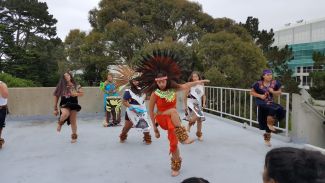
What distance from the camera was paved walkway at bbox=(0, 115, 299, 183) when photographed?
4.22 m

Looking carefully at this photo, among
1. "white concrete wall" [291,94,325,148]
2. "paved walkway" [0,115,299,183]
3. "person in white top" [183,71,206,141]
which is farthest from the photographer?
"person in white top" [183,71,206,141]

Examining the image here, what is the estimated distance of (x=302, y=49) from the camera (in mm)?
52219

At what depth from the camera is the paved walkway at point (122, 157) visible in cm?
422

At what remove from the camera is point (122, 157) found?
515 centimetres

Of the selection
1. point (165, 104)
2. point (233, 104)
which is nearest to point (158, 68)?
point (165, 104)

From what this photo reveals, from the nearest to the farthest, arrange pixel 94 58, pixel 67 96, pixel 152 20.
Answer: pixel 67 96, pixel 94 58, pixel 152 20

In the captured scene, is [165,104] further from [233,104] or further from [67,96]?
[233,104]

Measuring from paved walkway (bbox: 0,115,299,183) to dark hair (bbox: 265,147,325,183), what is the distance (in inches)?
109

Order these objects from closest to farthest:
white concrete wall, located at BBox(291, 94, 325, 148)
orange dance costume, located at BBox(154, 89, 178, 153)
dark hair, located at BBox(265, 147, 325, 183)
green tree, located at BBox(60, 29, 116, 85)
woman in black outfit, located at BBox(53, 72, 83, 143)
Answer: dark hair, located at BBox(265, 147, 325, 183)
orange dance costume, located at BBox(154, 89, 178, 153)
white concrete wall, located at BBox(291, 94, 325, 148)
woman in black outfit, located at BBox(53, 72, 83, 143)
green tree, located at BBox(60, 29, 116, 85)

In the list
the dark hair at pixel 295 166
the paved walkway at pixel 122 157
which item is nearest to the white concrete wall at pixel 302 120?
the paved walkway at pixel 122 157

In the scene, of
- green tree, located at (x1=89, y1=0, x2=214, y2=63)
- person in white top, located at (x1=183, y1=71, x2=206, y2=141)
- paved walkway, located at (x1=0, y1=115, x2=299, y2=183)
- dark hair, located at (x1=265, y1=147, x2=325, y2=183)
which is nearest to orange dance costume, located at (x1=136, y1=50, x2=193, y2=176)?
paved walkway, located at (x1=0, y1=115, x2=299, y2=183)

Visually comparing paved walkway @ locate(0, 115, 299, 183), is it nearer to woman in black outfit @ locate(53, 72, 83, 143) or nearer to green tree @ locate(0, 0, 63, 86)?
woman in black outfit @ locate(53, 72, 83, 143)

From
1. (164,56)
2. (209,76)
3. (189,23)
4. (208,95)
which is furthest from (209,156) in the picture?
(189,23)

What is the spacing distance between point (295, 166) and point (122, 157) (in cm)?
413
